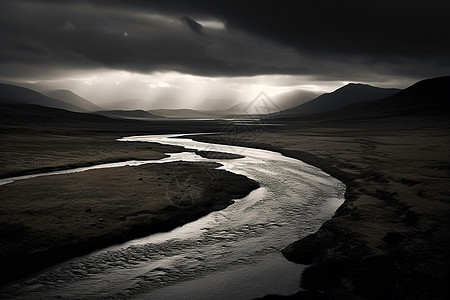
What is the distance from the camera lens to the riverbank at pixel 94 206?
48.0ft

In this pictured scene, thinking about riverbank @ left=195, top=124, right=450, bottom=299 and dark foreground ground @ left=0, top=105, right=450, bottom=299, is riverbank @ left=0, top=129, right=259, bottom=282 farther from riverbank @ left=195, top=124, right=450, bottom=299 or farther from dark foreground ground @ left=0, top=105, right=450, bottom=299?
riverbank @ left=195, top=124, right=450, bottom=299

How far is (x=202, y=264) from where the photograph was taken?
1389cm

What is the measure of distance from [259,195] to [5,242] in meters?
16.6

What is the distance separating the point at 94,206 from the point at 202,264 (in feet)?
30.3

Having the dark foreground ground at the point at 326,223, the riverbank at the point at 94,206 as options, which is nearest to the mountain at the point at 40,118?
the riverbank at the point at 94,206

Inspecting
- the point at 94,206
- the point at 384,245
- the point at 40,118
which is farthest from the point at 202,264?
the point at 40,118

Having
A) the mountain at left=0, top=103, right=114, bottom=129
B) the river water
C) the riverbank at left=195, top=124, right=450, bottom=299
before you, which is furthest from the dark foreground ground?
the mountain at left=0, top=103, right=114, bottom=129

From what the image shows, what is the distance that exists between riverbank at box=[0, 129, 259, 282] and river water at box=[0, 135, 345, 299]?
0.97 m

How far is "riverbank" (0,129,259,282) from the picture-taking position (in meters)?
14.6

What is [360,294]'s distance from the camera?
11.0 meters

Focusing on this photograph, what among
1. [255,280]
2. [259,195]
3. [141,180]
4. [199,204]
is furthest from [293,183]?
[255,280]

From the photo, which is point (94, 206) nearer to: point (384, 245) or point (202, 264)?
point (202, 264)

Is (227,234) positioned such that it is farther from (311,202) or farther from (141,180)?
(141,180)

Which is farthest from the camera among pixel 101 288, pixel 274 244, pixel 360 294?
pixel 274 244
